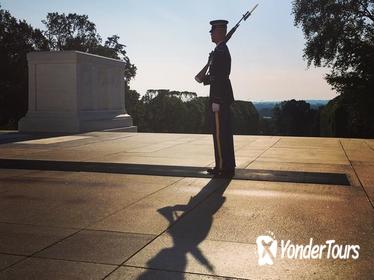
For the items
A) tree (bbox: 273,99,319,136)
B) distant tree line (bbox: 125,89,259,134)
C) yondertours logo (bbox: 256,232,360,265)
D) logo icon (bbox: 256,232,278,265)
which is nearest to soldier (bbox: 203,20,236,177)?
logo icon (bbox: 256,232,278,265)

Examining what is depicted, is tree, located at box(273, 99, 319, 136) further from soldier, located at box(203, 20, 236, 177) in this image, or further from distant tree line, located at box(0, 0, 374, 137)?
soldier, located at box(203, 20, 236, 177)

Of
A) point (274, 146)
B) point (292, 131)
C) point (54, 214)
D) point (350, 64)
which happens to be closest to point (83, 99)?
point (274, 146)

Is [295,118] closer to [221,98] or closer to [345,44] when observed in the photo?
[345,44]

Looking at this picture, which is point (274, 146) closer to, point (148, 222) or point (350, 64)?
point (148, 222)

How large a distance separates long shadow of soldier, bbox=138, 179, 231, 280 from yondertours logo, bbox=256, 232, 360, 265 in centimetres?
43

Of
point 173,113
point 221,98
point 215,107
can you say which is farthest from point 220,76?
point 173,113

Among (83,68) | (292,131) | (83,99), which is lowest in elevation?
(292,131)

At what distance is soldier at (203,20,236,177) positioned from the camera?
6348mm

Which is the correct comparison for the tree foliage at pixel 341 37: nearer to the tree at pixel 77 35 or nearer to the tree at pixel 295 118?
the tree at pixel 77 35

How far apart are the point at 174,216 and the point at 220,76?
2479 millimetres

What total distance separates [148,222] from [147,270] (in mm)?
1154

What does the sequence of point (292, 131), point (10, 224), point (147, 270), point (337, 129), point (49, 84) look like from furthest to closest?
point (292, 131) < point (337, 129) < point (49, 84) < point (10, 224) < point (147, 270)

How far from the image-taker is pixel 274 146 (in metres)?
10.5

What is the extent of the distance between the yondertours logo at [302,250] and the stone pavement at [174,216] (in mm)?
29
